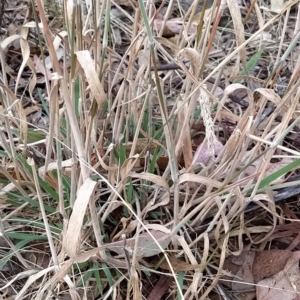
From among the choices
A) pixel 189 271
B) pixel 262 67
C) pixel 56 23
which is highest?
pixel 56 23

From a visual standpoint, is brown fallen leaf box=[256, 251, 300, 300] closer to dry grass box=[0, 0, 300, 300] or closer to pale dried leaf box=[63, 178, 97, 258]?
dry grass box=[0, 0, 300, 300]

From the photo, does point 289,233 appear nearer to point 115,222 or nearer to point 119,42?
point 115,222

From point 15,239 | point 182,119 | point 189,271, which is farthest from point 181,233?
point 15,239

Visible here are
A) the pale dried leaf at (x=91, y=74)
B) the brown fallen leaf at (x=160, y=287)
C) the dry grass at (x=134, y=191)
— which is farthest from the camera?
the brown fallen leaf at (x=160, y=287)

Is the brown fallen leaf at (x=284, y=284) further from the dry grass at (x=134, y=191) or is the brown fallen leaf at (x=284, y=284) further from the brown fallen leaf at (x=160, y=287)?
the brown fallen leaf at (x=160, y=287)

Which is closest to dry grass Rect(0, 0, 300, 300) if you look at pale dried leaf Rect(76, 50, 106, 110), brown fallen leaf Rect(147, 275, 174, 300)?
brown fallen leaf Rect(147, 275, 174, 300)

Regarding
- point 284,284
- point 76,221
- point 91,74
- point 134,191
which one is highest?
point 91,74

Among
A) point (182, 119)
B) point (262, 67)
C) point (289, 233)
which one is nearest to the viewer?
point (182, 119)

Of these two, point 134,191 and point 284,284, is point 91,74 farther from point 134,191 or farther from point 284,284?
point 284,284

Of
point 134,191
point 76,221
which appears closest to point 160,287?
point 134,191

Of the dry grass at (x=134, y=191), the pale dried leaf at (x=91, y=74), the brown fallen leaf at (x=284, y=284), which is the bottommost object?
the brown fallen leaf at (x=284, y=284)

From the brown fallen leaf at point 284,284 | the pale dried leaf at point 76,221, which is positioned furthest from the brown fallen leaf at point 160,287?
the pale dried leaf at point 76,221
